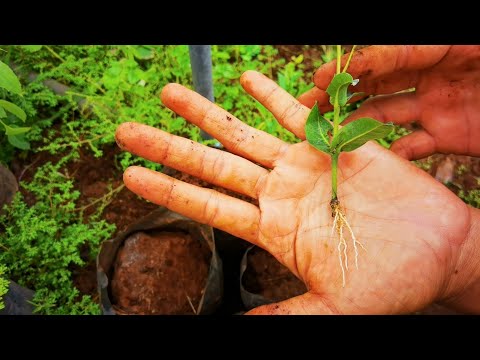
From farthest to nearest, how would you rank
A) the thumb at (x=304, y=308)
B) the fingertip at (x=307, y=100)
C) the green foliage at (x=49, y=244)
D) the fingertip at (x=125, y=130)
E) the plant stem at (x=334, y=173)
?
1. the green foliage at (x=49, y=244)
2. the fingertip at (x=307, y=100)
3. the fingertip at (x=125, y=130)
4. the plant stem at (x=334, y=173)
5. the thumb at (x=304, y=308)

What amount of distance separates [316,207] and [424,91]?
1.02 m

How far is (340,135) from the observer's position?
204 cm

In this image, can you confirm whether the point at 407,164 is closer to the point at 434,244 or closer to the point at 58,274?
the point at 434,244

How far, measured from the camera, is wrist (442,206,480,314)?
2076mm

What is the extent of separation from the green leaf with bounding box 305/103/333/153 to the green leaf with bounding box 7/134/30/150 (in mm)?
2071

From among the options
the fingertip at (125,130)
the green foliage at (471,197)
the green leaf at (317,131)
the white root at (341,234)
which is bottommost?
the green foliage at (471,197)

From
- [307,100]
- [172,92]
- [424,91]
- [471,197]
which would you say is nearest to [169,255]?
[172,92]

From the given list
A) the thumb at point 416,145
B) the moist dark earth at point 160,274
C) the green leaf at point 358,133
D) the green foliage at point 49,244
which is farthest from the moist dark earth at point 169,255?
the green leaf at point 358,133

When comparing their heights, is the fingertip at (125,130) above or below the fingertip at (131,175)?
above

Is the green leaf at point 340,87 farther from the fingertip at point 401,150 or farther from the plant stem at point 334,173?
the fingertip at point 401,150

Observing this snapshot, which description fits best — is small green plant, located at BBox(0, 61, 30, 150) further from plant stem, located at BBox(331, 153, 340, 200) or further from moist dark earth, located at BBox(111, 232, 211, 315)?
plant stem, located at BBox(331, 153, 340, 200)

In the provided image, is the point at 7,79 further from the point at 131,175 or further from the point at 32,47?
the point at 32,47

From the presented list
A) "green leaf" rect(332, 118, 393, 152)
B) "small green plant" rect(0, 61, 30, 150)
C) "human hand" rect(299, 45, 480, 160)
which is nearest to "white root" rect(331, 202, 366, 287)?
"green leaf" rect(332, 118, 393, 152)

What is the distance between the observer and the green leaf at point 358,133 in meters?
1.94
